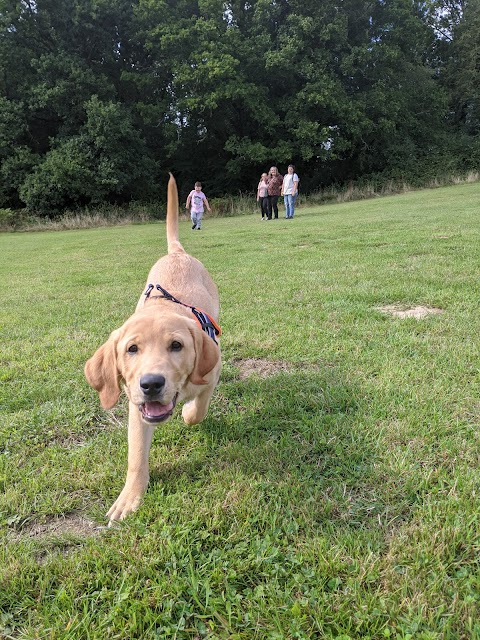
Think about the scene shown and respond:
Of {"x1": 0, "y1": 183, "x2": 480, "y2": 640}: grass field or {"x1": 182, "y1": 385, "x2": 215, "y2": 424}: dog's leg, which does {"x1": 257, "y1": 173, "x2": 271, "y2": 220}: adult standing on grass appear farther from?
{"x1": 182, "y1": 385, "x2": 215, "y2": 424}: dog's leg

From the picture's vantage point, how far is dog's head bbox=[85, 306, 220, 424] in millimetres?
2008

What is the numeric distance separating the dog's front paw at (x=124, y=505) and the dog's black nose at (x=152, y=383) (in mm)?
494

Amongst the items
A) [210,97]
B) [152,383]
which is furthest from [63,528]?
[210,97]

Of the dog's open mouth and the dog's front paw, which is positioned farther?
the dog's open mouth

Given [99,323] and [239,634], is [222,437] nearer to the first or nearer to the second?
[239,634]

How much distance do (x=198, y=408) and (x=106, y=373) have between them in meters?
0.60

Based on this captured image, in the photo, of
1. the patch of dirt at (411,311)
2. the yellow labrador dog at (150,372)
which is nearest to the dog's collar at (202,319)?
the yellow labrador dog at (150,372)

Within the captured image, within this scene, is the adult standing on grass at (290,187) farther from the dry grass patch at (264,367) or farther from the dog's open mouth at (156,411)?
the dog's open mouth at (156,411)

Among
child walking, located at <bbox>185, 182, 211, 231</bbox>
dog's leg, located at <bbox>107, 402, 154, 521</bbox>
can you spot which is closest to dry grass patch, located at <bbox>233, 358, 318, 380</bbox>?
dog's leg, located at <bbox>107, 402, 154, 521</bbox>

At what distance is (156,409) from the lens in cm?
204

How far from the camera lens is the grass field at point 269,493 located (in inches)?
55.5

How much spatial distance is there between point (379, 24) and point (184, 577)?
40.7m

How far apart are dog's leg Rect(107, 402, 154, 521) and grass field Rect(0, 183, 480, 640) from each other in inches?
3.0

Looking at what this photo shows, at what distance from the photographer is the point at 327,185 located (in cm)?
3378
